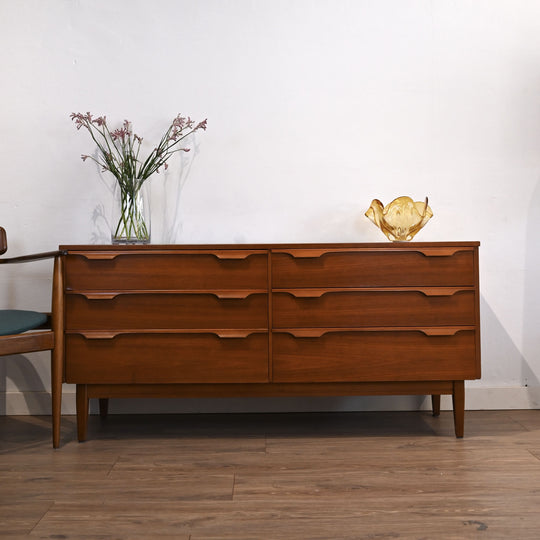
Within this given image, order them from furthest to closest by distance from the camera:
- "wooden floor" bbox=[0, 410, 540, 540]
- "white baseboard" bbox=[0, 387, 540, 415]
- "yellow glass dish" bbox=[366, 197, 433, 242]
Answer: "white baseboard" bbox=[0, 387, 540, 415], "yellow glass dish" bbox=[366, 197, 433, 242], "wooden floor" bbox=[0, 410, 540, 540]

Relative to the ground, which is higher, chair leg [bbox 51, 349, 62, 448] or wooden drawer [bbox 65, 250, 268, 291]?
wooden drawer [bbox 65, 250, 268, 291]

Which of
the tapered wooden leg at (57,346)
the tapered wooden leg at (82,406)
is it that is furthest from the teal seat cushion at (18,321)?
the tapered wooden leg at (82,406)

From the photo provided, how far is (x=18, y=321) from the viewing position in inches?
83.5

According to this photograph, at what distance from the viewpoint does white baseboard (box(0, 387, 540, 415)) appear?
270 centimetres

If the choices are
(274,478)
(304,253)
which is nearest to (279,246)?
(304,253)

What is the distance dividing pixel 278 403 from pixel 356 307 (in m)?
0.75

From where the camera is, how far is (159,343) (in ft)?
7.27

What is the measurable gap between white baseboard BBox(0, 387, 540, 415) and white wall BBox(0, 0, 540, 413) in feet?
0.03

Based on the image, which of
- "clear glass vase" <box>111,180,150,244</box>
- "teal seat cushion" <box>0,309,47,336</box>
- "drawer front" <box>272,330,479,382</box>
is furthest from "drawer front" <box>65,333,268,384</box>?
"clear glass vase" <box>111,180,150,244</box>

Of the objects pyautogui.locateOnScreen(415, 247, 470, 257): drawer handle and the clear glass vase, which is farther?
the clear glass vase

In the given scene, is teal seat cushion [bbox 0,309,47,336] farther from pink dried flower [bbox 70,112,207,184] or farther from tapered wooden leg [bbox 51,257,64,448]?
pink dried flower [bbox 70,112,207,184]

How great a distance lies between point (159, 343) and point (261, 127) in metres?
1.16

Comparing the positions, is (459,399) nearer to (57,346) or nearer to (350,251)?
(350,251)

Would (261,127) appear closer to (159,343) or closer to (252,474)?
(159,343)
